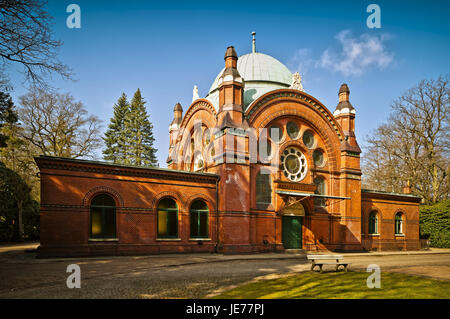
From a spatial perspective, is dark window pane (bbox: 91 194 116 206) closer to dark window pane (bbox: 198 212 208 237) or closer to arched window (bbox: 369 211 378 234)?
dark window pane (bbox: 198 212 208 237)

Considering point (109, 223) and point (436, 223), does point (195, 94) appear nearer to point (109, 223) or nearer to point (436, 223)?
point (109, 223)

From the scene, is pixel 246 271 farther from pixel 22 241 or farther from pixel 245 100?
pixel 22 241

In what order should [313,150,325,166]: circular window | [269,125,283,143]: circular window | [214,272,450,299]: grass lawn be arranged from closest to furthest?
[214,272,450,299]: grass lawn
[269,125,283,143]: circular window
[313,150,325,166]: circular window

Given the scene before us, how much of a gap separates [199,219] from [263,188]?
4482mm

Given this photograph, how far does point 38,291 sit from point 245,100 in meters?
18.3

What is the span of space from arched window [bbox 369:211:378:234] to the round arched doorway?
24.5ft

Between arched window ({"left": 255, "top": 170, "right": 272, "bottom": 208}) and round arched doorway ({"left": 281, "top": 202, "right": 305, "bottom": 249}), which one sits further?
round arched doorway ({"left": 281, "top": 202, "right": 305, "bottom": 249})

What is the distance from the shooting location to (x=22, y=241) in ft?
86.9

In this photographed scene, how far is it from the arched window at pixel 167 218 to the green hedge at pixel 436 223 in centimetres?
2438

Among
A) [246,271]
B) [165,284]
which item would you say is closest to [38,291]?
[165,284]

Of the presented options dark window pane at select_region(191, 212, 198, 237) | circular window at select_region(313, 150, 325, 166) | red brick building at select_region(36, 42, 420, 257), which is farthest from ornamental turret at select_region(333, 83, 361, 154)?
dark window pane at select_region(191, 212, 198, 237)

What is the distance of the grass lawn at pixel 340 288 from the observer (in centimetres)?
795

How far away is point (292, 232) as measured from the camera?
21.8 m

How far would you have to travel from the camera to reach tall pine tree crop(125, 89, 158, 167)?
46.6 metres
